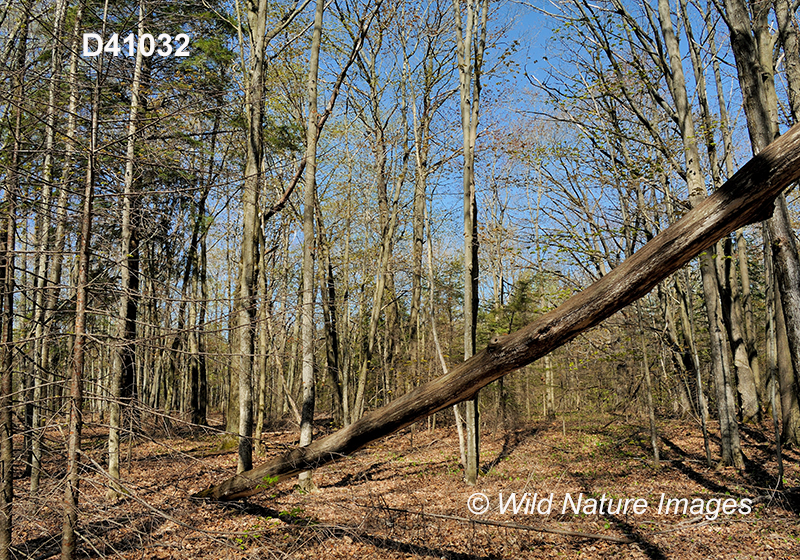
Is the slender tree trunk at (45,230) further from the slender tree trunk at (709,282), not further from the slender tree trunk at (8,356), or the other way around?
the slender tree trunk at (709,282)

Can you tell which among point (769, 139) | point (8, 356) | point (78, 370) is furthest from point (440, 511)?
point (769, 139)

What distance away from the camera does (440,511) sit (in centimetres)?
691

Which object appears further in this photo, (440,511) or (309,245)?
(309,245)

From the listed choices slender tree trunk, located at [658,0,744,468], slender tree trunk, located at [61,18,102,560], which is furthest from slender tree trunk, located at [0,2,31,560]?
slender tree trunk, located at [658,0,744,468]

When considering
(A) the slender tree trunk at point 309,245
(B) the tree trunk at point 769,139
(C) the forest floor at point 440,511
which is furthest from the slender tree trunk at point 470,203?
(B) the tree trunk at point 769,139

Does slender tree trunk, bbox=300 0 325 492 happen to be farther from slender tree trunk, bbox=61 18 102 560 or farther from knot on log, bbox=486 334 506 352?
knot on log, bbox=486 334 506 352

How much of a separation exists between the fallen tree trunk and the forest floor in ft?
4.30

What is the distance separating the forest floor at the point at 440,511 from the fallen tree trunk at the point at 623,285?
131 centimetres

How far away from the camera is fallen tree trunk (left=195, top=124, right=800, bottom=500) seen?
7.83 ft

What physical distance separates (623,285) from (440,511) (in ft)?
17.8

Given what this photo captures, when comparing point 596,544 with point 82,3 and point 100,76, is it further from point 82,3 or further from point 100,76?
point 82,3

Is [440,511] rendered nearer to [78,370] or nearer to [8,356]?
[78,370]

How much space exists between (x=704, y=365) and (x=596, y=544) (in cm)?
1446

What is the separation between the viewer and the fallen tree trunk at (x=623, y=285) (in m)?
2.39
